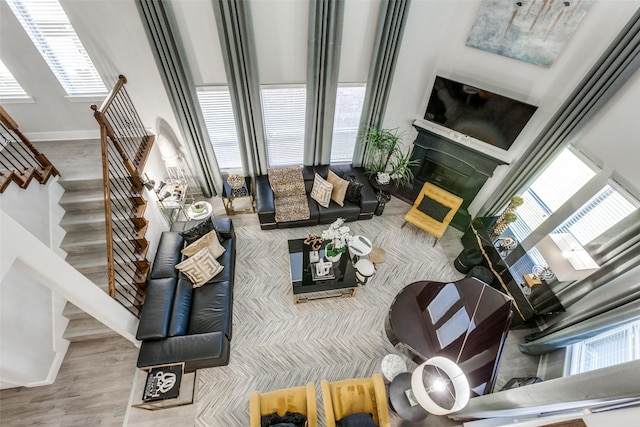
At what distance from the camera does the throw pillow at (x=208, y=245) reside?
4086mm

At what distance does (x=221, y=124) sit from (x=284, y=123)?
1.10m

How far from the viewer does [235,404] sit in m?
3.47

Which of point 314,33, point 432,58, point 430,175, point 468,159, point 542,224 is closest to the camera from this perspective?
point 314,33

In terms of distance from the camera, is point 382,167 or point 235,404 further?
point 382,167

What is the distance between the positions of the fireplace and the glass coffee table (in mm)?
2073

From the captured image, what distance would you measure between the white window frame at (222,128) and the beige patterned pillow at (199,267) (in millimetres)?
2132

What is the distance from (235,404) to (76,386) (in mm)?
2041

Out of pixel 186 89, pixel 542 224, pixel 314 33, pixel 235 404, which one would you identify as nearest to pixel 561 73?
pixel 542 224

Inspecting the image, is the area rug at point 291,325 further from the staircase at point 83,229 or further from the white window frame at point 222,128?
the staircase at point 83,229

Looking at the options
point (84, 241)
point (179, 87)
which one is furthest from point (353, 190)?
point (84, 241)

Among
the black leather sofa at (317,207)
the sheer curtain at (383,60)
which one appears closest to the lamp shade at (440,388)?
the black leather sofa at (317,207)

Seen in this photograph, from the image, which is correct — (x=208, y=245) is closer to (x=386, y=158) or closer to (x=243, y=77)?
(x=243, y=77)

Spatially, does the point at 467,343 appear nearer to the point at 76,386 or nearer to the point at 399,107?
the point at 399,107

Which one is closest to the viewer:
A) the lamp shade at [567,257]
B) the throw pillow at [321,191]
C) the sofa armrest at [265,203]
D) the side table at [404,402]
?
the side table at [404,402]
